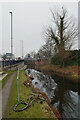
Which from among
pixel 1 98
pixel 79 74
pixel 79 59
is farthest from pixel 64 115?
pixel 79 59

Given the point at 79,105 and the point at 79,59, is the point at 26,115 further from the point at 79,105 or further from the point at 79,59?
the point at 79,59

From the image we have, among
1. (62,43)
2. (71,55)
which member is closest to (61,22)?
(62,43)

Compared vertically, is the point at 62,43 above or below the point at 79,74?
above

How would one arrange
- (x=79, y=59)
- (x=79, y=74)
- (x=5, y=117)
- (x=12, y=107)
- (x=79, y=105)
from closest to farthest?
(x=5, y=117), (x=12, y=107), (x=79, y=105), (x=79, y=74), (x=79, y=59)

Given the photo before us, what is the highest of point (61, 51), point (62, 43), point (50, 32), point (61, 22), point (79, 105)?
point (61, 22)

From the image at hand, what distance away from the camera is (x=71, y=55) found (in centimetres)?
2886

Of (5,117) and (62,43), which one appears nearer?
(5,117)

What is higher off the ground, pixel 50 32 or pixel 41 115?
pixel 50 32

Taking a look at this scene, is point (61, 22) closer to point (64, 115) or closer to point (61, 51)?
point (61, 51)

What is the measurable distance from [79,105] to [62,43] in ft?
68.7

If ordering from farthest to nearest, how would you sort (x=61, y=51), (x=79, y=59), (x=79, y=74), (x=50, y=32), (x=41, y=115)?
(x=50, y=32)
(x=61, y=51)
(x=79, y=59)
(x=79, y=74)
(x=41, y=115)

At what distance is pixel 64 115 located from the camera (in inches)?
280

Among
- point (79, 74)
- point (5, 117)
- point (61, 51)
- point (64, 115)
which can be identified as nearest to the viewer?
point (5, 117)

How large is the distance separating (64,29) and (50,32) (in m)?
4.31
